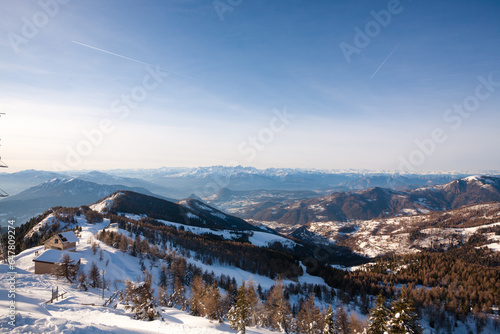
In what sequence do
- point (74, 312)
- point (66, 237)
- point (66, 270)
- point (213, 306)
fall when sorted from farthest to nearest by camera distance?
1. point (66, 237)
2. point (66, 270)
3. point (213, 306)
4. point (74, 312)

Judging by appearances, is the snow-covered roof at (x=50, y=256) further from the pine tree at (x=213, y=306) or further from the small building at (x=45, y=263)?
the pine tree at (x=213, y=306)

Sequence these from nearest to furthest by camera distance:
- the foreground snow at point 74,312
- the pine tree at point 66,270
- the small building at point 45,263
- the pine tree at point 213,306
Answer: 1. the foreground snow at point 74,312
2. the pine tree at point 213,306
3. the pine tree at point 66,270
4. the small building at point 45,263

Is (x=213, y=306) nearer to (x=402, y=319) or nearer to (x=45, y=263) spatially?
(x=402, y=319)

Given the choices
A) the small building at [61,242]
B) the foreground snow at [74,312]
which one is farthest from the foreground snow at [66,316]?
the small building at [61,242]

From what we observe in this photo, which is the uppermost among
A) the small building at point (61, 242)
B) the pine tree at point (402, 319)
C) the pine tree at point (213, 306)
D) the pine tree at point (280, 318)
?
the pine tree at point (402, 319)

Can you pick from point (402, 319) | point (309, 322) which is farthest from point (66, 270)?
point (402, 319)

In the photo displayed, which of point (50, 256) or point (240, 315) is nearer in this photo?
point (240, 315)

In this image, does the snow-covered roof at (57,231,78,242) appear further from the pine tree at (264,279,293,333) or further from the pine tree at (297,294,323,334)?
the pine tree at (297,294,323,334)

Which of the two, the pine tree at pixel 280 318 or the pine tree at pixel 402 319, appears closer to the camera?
the pine tree at pixel 402 319

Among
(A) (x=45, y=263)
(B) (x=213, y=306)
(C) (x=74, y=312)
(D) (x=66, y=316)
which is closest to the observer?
(D) (x=66, y=316)

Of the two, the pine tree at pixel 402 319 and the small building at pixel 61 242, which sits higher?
the pine tree at pixel 402 319

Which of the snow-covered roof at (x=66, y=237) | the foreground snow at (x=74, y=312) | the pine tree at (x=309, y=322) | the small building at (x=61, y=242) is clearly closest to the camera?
the foreground snow at (x=74, y=312)

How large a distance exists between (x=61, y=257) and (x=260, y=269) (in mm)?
109794

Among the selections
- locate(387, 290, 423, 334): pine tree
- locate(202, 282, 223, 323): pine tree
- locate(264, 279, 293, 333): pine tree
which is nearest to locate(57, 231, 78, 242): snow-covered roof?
locate(202, 282, 223, 323): pine tree
